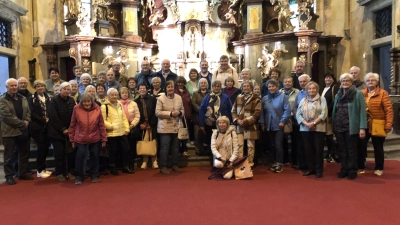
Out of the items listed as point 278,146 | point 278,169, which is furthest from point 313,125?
point 278,169

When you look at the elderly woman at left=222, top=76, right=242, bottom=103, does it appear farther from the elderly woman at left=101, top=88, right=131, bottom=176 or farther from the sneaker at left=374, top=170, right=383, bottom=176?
the sneaker at left=374, top=170, right=383, bottom=176

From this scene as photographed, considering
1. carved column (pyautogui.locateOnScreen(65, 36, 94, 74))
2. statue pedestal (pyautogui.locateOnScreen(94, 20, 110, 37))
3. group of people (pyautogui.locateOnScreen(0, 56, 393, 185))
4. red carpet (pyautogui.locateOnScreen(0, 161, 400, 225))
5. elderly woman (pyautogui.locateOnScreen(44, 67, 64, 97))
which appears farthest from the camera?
statue pedestal (pyautogui.locateOnScreen(94, 20, 110, 37))

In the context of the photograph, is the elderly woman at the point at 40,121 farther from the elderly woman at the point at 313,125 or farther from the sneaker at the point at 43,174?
the elderly woman at the point at 313,125

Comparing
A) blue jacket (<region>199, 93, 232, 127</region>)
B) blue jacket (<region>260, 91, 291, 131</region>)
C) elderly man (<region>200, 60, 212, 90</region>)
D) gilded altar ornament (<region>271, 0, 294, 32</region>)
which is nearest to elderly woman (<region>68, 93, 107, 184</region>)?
blue jacket (<region>199, 93, 232, 127</region>)

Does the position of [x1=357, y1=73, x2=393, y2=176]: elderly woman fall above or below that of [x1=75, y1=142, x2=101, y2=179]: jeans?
above

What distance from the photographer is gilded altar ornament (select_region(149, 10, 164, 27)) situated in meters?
12.5

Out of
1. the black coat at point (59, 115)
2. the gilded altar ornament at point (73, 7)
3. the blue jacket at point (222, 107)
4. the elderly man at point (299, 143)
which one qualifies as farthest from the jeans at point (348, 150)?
the gilded altar ornament at point (73, 7)

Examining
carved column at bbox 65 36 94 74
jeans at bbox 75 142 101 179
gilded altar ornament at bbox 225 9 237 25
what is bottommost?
jeans at bbox 75 142 101 179

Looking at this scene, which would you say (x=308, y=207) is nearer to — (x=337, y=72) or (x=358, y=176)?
(x=358, y=176)

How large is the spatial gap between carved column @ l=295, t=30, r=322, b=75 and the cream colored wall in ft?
27.4

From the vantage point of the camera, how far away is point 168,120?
5785 mm

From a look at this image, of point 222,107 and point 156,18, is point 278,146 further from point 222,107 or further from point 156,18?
point 156,18

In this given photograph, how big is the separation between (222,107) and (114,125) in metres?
1.79

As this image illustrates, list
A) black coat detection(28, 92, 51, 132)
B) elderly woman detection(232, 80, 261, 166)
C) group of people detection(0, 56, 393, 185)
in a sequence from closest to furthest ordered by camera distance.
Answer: group of people detection(0, 56, 393, 185), black coat detection(28, 92, 51, 132), elderly woman detection(232, 80, 261, 166)
